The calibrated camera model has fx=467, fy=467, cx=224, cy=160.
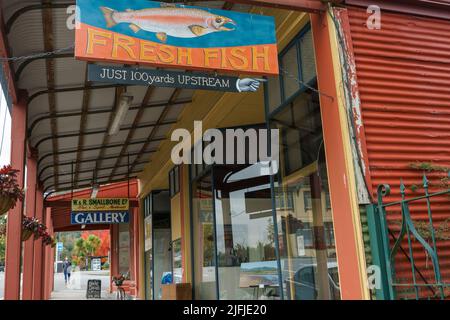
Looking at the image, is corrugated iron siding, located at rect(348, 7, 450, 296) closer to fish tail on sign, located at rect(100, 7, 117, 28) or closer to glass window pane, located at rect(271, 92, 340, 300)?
glass window pane, located at rect(271, 92, 340, 300)

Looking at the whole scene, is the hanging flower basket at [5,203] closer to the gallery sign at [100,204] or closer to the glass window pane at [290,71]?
the glass window pane at [290,71]

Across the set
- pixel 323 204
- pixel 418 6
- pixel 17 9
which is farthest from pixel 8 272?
pixel 418 6

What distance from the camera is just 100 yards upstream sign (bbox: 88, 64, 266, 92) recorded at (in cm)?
426

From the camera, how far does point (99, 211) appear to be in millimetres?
12883

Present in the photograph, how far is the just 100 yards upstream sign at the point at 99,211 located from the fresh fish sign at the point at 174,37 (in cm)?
906

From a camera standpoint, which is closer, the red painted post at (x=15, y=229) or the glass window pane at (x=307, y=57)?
the glass window pane at (x=307, y=57)

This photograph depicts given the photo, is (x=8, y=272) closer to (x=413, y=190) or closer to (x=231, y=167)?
(x=231, y=167)

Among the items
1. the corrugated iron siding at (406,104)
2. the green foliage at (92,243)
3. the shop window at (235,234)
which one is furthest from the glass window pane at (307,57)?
the green foliage at (92,243)

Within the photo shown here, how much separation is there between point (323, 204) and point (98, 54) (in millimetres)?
3088

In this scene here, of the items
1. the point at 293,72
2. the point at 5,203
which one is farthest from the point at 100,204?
the point at 293,72

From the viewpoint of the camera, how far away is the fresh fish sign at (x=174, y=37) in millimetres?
4156

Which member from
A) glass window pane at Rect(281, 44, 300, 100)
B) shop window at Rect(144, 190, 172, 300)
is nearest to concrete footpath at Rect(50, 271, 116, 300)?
shop window at Rect(144, 190, 172, 300)

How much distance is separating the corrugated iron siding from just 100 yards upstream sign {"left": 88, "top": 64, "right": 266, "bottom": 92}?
4.35 feet

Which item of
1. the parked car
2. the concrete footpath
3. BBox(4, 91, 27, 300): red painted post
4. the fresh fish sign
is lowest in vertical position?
the concrete footpath
